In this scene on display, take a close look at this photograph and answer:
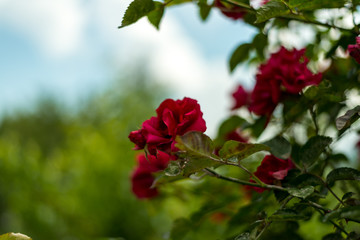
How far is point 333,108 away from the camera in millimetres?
730

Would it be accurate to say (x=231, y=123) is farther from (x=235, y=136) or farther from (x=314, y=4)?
(x=314, y=4)

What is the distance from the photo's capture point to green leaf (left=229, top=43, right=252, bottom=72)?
72 centimetres

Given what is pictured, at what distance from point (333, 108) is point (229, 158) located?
1.18ft

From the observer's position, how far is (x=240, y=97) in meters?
1.02

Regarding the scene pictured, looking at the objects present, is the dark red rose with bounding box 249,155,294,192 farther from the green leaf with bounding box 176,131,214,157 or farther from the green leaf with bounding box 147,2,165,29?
the green leaf with bounding box 147,2,165,29

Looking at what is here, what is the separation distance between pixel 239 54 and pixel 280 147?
0.23 m

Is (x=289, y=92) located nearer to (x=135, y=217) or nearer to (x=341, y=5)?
(x=341, y=5)

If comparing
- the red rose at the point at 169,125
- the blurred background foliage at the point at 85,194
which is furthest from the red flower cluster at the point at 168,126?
the blurred background foliage at the point at 85,194

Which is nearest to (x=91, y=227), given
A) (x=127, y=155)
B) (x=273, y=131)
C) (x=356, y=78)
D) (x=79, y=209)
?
(x=79, y=209)

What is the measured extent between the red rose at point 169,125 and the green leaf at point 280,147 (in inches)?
6.1

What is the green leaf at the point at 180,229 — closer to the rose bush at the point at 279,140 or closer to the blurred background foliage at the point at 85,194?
the rose bush at the point at 279,140

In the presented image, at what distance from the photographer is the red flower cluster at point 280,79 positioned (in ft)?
2.00

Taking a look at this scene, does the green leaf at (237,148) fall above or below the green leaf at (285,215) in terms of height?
above

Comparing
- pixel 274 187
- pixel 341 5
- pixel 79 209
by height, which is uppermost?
pixel 341 5
